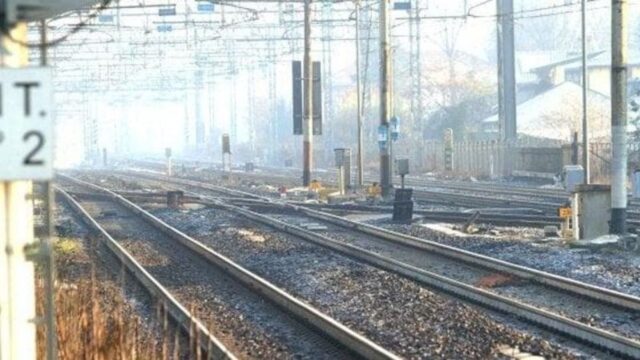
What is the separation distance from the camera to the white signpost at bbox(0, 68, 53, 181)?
3996 millimetres

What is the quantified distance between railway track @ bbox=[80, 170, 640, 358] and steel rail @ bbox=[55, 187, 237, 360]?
11.0 ft

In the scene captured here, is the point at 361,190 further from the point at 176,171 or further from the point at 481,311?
the point at 176,171

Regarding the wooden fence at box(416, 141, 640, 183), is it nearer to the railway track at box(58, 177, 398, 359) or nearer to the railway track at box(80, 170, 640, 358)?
the railway track at box(80, 170, 640, 358)

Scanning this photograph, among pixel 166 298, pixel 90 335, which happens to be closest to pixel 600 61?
pixel 166 298

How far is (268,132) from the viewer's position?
90312 millimetres

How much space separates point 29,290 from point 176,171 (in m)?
52.4

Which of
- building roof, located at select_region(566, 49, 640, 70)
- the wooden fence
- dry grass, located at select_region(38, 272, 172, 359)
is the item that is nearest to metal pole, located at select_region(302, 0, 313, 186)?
the wooden fence

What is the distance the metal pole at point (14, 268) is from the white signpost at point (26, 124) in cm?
39

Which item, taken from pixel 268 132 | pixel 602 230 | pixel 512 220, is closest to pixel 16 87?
pixel 602 230

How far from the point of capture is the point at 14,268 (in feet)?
14.7

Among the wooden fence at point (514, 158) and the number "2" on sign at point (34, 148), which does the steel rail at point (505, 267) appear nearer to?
the number "2" on sign at point (34, 148)

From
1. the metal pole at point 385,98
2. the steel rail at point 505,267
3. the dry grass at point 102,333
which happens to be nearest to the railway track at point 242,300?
the dry grass at point 102,333

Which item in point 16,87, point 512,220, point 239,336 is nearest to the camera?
point 16,87

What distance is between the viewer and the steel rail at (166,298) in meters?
8.39
